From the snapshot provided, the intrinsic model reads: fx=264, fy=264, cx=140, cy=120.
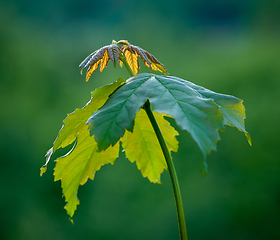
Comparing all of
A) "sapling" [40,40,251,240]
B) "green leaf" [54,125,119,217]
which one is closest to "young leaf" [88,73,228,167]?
"sapling" [40,40,251,240]

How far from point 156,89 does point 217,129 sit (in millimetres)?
130

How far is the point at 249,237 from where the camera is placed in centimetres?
242

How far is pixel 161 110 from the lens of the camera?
385mm

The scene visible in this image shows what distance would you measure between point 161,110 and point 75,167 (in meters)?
0.28

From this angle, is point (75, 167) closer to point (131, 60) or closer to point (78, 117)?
point (78, 117)

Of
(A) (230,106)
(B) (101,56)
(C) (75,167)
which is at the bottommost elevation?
(C) (75,167)

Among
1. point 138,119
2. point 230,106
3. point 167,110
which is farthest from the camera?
point 138,119

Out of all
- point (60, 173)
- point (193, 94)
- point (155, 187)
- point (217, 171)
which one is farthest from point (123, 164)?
point (193, 94)

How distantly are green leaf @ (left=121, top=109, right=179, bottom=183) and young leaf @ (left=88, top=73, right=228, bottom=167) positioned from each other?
14cm

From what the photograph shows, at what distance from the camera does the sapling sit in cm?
38

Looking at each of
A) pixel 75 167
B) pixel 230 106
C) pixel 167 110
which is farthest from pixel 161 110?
pixel 75 167

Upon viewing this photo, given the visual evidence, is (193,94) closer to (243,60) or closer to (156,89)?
(156,89)

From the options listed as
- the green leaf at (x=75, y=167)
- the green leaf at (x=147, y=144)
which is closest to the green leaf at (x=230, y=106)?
the green leaf at (x=147, y=144)

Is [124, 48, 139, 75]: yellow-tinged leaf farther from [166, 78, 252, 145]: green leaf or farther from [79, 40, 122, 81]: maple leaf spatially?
[166, 78, 252, 145]: green leaf
